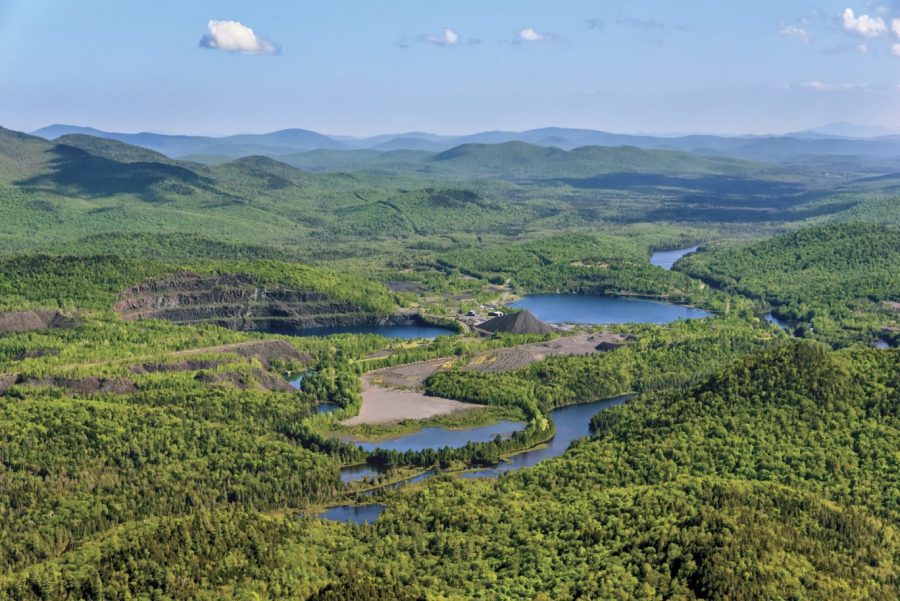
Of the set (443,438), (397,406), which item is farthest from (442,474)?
(397,406)

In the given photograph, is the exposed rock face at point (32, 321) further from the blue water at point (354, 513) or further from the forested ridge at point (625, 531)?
the forested ridge at point (625, 531)

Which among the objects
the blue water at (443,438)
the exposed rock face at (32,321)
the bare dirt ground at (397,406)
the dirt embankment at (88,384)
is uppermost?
the exposed rock face at (32,321)

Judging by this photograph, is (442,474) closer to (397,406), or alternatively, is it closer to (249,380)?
(397,406)

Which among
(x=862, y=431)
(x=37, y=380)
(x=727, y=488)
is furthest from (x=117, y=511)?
(x=862, y=431)

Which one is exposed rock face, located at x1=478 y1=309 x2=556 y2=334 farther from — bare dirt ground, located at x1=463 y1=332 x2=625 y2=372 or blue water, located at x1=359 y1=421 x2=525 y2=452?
blue water, located at x1=359 y1=421 x2=525 y2=452

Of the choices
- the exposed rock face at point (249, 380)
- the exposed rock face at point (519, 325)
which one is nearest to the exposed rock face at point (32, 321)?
the exposed rock face at point (249, 380)

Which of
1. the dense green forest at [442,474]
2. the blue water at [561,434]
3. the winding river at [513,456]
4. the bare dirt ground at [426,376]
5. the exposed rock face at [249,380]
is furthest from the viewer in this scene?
the exposed rock face at [249,380]

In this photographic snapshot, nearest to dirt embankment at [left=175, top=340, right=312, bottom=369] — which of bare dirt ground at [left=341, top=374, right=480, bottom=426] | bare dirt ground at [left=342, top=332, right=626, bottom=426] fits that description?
bare dirt ground at [left=342, top=332, right=626, bottom=426]
